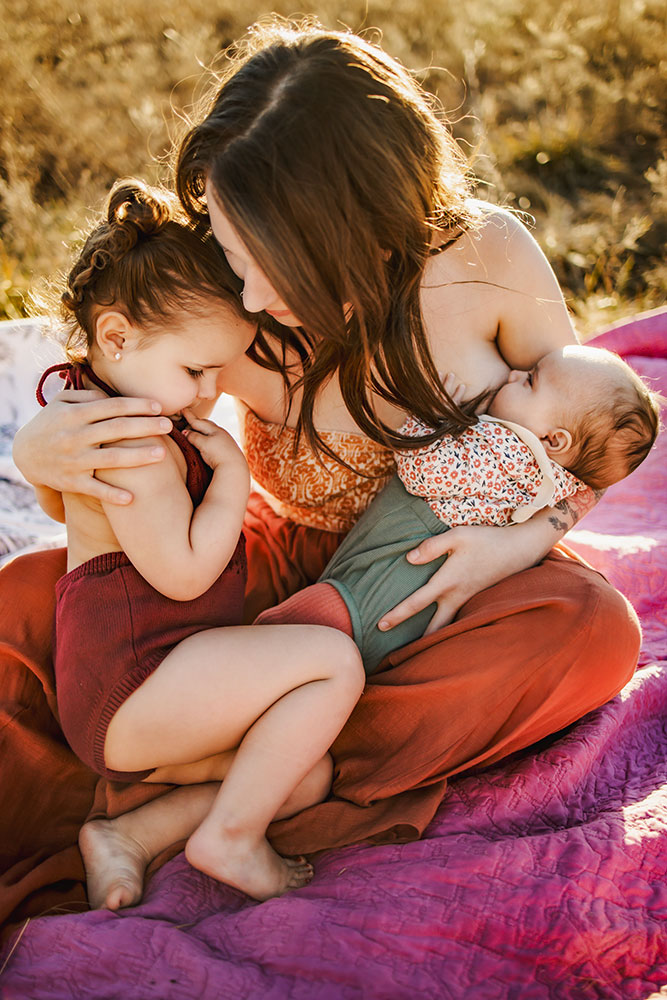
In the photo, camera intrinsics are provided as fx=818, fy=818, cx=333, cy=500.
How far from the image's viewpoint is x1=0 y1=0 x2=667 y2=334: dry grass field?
4414 millimetres

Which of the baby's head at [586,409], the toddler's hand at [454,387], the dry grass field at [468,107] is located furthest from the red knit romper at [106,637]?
the dry grass field at [468,107]

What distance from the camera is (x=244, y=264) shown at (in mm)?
1447

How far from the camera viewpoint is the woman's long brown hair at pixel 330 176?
1393 mm

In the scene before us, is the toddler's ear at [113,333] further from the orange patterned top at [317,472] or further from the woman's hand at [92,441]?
the orange patterned top at [317,472]

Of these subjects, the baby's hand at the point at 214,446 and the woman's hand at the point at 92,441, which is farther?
the baby's hand at the point at 214,446

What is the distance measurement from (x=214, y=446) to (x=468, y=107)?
4.93 metres

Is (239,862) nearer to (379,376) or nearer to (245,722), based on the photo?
(245,722)

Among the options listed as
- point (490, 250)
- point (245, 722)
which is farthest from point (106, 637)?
point (490, 250)

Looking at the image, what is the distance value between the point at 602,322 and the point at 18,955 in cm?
351

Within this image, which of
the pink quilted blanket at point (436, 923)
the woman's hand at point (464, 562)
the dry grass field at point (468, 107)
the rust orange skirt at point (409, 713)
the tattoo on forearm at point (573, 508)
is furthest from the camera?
the dry grass field at point (468, 107)

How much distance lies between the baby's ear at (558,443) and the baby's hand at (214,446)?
65 cm

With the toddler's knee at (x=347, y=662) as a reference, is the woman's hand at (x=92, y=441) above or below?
above

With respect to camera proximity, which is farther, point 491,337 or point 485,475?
point 491,337

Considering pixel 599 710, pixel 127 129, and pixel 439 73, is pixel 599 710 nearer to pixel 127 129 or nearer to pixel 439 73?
pixel 127 129
